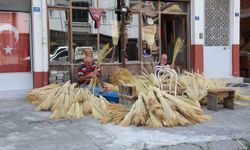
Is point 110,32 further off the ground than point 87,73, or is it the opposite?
point 110,32

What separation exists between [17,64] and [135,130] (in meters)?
5.32

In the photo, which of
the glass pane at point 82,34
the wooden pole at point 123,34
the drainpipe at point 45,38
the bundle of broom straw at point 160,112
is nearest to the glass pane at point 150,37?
the wooden pole at point 123,34

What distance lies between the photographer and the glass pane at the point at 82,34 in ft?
39.0

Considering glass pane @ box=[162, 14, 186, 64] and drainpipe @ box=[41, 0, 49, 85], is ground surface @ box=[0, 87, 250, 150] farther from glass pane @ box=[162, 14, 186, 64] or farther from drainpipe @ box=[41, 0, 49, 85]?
glass pane @ box=[162, 14, 186, 64]

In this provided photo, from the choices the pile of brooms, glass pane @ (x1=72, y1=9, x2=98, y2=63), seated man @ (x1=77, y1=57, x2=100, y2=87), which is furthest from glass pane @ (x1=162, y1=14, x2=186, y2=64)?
the pile of brooms

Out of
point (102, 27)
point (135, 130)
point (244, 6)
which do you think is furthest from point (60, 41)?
point (244, 6)

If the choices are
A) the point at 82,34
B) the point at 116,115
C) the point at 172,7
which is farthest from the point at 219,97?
the point at 172,7

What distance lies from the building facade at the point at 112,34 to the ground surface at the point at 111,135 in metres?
2.95

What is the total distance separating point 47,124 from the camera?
25.1 feet

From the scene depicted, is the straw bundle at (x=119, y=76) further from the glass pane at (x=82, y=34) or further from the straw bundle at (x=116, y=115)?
the straw bundle at (x=116, y=115)

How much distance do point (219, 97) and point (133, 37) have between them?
455cm

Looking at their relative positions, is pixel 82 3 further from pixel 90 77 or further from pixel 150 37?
pixel 90 77

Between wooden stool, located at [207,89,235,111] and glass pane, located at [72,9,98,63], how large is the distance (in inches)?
164

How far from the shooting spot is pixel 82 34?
12.0m
